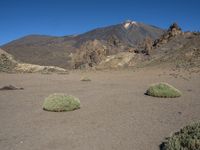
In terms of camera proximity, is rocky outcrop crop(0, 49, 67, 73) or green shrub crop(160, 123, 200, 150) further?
rocky outcrop crop(0, 49, 67, 73)

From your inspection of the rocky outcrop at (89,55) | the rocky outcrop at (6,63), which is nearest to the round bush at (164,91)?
the rocky outcrop at (6,63)

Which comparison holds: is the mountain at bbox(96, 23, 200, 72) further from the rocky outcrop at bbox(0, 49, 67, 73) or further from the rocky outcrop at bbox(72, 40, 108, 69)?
the rocky outcrop at bbox(0, 49, 67, 73)

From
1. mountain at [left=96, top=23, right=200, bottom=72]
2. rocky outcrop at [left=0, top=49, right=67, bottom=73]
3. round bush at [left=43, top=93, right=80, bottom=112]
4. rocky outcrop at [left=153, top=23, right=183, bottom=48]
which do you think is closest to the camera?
round bush at [left=43, top=93, right=80, bottom=112]

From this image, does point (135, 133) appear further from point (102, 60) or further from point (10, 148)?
point (102, 60)

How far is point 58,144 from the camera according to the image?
8133 mm

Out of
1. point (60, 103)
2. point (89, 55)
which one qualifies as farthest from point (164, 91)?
point (89, 55)

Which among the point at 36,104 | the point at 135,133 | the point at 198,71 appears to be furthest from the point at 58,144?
the point at 198,71

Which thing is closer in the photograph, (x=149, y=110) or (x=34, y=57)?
(x=149, y=110)

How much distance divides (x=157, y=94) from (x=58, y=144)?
417 inches

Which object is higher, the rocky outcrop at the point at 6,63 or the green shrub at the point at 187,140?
the rocky outcrop at the point at 6,63

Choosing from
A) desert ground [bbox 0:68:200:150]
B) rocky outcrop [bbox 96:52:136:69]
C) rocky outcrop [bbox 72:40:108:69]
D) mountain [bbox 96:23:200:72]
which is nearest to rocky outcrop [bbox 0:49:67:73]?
rocky outcrop [bbox 72:40:108:69]

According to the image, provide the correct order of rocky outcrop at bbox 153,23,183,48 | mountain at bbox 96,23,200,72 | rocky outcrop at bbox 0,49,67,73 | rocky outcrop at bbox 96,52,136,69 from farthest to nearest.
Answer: rocky outcrop at bbox 153,23,183,48 < rocky outcrop at bbox 96,52,136,69 < rocky outcrop at bbox 0,49,67,73 < mountain at bbox 96,23,200,72

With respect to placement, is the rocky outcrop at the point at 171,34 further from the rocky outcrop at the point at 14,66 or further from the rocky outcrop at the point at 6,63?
the rocky outcrop at the point at 6,63

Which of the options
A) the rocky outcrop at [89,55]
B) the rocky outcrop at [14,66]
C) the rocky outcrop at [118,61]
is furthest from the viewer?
the rocky outcrop at [89,55]
